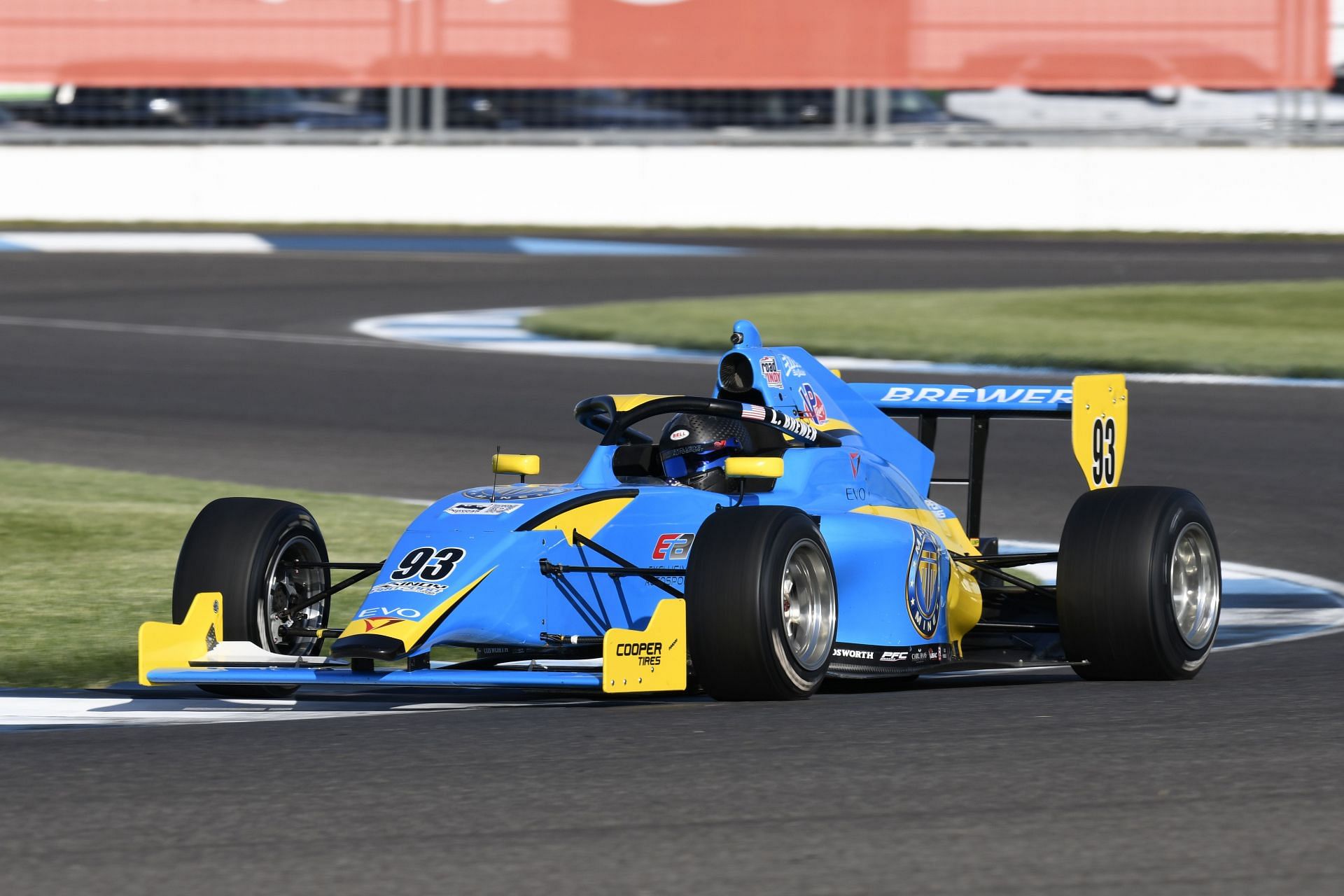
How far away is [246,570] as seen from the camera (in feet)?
21.9

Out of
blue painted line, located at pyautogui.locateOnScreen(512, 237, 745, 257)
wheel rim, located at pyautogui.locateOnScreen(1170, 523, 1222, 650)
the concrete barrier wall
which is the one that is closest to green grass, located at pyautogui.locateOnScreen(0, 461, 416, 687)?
wheel rim, located at pyautogui.locateOnScreen(1170, 523, 1222, 650)

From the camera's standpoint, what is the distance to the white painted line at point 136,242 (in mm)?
25234

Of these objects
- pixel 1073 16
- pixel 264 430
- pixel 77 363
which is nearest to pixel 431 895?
pixel 264 430

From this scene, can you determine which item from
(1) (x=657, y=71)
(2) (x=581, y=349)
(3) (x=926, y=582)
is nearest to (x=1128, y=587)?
(3) (x=926, y=582)

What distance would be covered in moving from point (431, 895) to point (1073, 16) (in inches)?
948

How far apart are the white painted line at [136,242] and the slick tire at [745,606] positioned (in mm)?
19577

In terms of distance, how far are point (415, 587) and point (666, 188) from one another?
71.4 ft

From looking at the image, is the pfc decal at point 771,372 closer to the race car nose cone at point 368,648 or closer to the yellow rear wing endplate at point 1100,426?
the yellow rear wing endplate at point 1100,426

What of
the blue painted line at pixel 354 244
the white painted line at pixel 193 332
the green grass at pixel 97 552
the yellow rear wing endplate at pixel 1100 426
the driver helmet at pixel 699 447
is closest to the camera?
the driver helmet at pixel 699 447

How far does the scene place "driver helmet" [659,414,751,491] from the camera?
7.21m

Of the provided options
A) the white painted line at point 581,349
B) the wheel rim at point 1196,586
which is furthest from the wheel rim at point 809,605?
the white painted line at point 581,349

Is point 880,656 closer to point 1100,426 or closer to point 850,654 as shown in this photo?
point 850,654

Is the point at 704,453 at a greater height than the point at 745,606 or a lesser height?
greater

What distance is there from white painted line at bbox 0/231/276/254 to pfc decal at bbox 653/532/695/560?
19035mm
